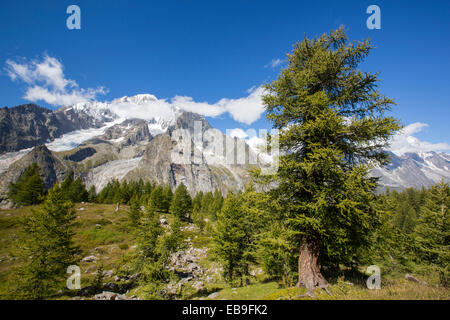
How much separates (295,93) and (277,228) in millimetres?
7145

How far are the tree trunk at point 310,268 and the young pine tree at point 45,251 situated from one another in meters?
21.0

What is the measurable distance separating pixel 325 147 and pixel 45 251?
24513 mm

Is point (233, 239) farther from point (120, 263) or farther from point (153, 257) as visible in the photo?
point (120, 263)

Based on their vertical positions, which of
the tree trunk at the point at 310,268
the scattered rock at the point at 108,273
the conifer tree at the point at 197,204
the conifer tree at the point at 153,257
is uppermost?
the tree trunk at the point at 310,268

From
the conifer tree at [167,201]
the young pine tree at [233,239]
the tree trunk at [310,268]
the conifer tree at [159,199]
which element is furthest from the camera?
the conifer tree at [167,201]

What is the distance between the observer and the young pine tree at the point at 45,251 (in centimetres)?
1583

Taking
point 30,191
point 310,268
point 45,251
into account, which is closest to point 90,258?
point 45,251

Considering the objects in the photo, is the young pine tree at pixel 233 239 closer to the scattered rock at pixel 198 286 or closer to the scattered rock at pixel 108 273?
the scattered rock at pixel 198 286

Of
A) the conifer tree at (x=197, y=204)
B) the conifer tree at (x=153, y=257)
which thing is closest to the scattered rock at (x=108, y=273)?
the conifer tree at (x=153, y=257)

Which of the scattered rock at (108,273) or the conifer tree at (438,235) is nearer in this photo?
the conifer tree at (438,235)

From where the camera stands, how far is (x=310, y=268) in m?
8.77
